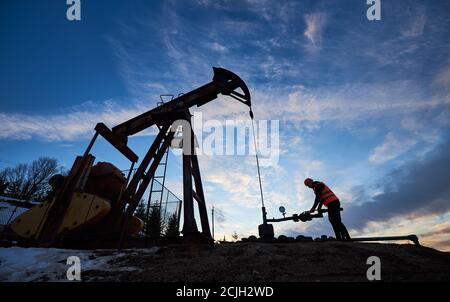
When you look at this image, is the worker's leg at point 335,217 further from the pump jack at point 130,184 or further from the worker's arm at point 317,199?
the pump jack at point 130,184

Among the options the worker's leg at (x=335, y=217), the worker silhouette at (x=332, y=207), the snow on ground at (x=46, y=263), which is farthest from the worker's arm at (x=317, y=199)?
the snow on ground at (x=46, y=263)

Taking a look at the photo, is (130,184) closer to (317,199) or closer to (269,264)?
(269,264)

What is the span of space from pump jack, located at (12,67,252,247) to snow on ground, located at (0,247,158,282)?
0.99m

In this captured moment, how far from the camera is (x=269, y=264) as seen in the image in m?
3.63

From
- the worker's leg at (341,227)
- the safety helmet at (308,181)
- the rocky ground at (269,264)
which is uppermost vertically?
the safety helmet at (308,181)

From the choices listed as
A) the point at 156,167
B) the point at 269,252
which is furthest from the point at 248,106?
the point at 269,252

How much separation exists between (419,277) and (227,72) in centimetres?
649

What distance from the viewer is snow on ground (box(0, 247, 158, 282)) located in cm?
321

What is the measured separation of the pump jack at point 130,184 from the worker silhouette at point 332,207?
315cm

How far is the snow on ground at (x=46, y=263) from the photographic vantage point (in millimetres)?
3215

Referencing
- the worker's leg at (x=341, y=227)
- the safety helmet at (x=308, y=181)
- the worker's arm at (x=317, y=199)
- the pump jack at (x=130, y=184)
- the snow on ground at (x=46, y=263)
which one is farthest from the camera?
the safety helmet at (x=308, y=181)

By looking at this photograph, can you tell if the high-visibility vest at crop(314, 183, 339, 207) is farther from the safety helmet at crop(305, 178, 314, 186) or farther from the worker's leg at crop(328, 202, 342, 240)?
the safety helmet at crop(305, 178, 314, 186)

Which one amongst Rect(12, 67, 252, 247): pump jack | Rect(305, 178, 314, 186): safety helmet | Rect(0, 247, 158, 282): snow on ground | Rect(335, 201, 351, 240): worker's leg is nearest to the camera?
Rect(0, 247, 158, 282): snow on ground

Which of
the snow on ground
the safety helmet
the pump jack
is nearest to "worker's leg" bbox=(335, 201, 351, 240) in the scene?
the safety helmet
